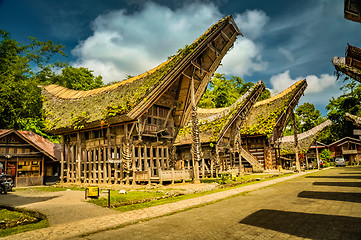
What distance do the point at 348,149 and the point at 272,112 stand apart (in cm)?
3468

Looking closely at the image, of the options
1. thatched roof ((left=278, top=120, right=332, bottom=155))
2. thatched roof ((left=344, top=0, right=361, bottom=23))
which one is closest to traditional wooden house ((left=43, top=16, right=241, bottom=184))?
thatched roof ((left=344, top=0, right=361, bottom=23))

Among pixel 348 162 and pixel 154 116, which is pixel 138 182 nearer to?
pixel 154 116

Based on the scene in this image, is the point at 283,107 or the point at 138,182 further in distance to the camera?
the point at 283,107

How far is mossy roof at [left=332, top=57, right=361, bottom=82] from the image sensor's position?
16578mm

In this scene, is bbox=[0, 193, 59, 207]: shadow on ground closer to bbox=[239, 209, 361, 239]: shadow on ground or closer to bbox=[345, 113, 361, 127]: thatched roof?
bbox=[239, 209, 361, 239]: shadow on ground

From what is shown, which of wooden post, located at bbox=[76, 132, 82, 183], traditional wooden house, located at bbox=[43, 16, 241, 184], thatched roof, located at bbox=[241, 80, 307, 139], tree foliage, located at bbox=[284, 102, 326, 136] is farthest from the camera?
tree foliage, located at bbox=[284, 102, 326, 136]

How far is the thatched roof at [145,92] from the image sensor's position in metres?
15.0

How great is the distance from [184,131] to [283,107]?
14.5 m

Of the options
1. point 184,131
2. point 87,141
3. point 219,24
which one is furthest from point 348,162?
point 87,141

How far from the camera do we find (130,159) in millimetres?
15633

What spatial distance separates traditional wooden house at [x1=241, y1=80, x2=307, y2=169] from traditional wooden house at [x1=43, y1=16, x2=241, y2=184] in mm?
13064

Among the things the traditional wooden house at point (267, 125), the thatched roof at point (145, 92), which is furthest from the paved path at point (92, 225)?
the traditional wooden house at point (267, 125)

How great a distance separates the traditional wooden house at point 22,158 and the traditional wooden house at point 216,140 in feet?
41.8

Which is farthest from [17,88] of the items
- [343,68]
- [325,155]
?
[325,155]
